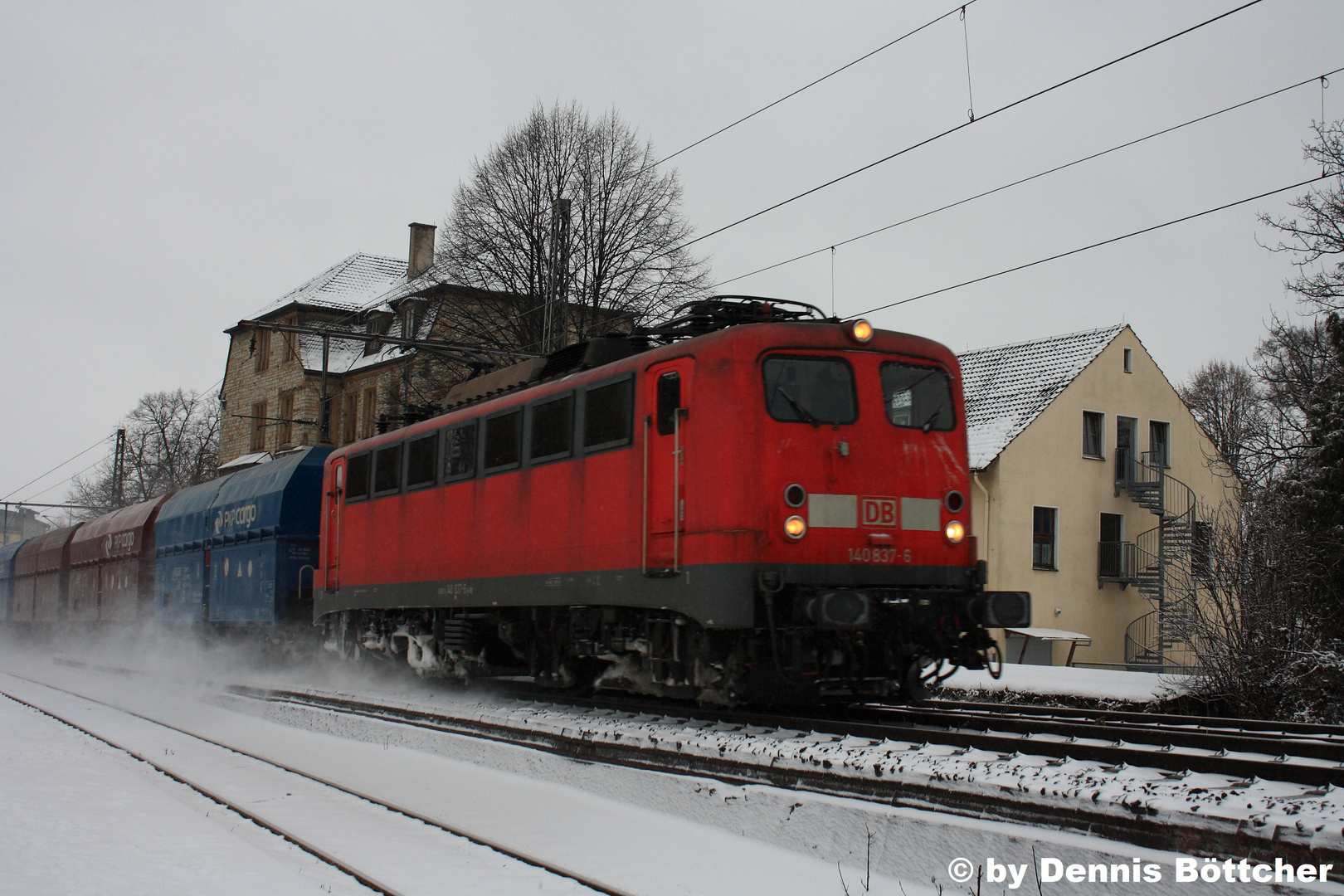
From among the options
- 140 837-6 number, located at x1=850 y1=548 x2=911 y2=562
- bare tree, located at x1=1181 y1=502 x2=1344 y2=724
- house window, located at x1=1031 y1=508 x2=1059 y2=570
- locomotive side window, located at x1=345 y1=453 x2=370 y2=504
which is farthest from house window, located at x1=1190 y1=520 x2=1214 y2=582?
house window, located at x1=1031 y1=508 x2=1059 y2=570

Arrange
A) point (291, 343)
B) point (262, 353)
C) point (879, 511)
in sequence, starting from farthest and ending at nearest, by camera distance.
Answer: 1. point (262, 353)
2. point (291, 343)
3. point (879, 511)

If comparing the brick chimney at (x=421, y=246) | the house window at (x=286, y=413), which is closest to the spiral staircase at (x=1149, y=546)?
the brick chimney at (x=421, y=246)

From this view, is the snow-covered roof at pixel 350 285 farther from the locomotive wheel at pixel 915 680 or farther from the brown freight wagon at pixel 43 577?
the locomotive wheel at pixel 915 680

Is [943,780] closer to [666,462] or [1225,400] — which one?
[666,462]

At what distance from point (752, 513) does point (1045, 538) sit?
61.7 feet

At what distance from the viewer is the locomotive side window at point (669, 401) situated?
9250 millimetres

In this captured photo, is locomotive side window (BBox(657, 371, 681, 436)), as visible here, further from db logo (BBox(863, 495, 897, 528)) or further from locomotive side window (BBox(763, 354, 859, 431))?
db logo (BBox(863, 495, 897, 528))

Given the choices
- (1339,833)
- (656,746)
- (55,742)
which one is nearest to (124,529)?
(55,742)

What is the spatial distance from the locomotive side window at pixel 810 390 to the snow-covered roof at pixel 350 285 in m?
39.6

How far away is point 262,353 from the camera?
49.0 meters

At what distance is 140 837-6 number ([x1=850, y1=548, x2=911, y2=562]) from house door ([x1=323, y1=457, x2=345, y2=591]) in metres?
9.12

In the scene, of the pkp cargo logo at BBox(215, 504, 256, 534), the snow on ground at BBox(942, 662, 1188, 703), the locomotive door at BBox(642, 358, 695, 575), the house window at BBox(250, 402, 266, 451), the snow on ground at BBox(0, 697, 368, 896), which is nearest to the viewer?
the snow on ground at BBox(0, 697, 368, 896)

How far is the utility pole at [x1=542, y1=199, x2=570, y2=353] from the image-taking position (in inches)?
1049

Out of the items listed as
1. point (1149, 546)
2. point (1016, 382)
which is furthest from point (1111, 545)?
point (1016, 382)
